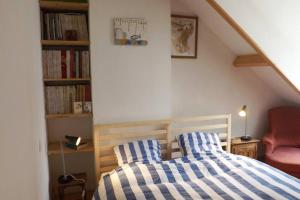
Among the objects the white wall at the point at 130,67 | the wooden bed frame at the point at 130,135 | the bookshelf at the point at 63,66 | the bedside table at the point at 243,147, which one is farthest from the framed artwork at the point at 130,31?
the bedside table at the point at 243,147

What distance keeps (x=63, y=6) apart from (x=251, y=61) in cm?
215

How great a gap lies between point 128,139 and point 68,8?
1.50 metres

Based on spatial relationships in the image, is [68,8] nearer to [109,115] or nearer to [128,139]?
[109,115]

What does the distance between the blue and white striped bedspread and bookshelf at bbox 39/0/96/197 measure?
2.22ft

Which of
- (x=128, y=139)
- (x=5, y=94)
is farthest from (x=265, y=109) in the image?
(x=5, y=94)

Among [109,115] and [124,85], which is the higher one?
[124,85]

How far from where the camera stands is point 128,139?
111 inches

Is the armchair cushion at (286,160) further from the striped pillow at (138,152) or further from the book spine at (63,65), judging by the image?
the book spine at (63,65)

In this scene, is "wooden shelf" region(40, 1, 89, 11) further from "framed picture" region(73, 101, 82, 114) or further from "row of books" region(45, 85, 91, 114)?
→ "framed picture" region(73, 101, 82, 114)

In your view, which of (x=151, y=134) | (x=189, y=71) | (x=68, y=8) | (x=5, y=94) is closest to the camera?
(x=5, y=94)

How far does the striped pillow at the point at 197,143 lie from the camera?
9.11 feet

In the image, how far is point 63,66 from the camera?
2666 mm

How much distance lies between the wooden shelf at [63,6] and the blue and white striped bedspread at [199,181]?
1.66 meters

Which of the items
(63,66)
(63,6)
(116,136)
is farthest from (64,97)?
(63,6)
